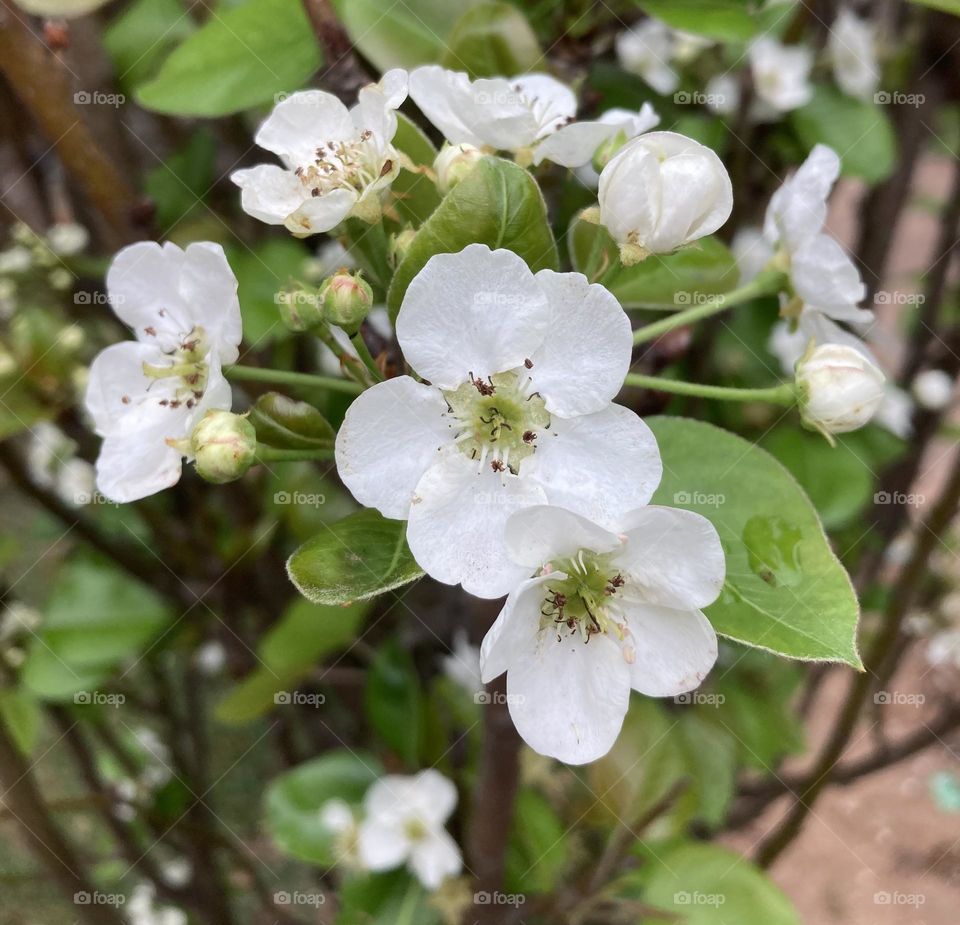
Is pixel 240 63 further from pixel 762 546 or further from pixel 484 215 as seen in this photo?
pixel 762 546

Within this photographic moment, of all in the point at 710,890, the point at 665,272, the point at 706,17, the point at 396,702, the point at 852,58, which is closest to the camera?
the point at 665,272

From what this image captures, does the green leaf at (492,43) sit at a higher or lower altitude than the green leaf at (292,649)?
higher

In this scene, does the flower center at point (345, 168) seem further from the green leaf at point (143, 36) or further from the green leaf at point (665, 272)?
the green leaf at point (143, 36)

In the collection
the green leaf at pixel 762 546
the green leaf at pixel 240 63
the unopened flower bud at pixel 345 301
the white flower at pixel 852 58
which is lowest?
the white flower at pixel 852 58

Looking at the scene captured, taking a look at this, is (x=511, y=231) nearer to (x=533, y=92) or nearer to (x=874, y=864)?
(x=533, y=92)

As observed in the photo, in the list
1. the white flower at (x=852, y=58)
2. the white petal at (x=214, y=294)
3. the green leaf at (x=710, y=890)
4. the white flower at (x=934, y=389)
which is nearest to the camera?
the white petal at (x=214, y=294)

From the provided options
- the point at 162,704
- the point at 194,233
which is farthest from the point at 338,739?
the point at 194,233

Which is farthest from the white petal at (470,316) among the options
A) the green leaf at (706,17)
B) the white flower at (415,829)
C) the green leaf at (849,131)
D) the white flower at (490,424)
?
the green leaf at (849,131)

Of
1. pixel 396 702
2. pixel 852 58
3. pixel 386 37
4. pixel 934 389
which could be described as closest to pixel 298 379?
pixel 386 37
